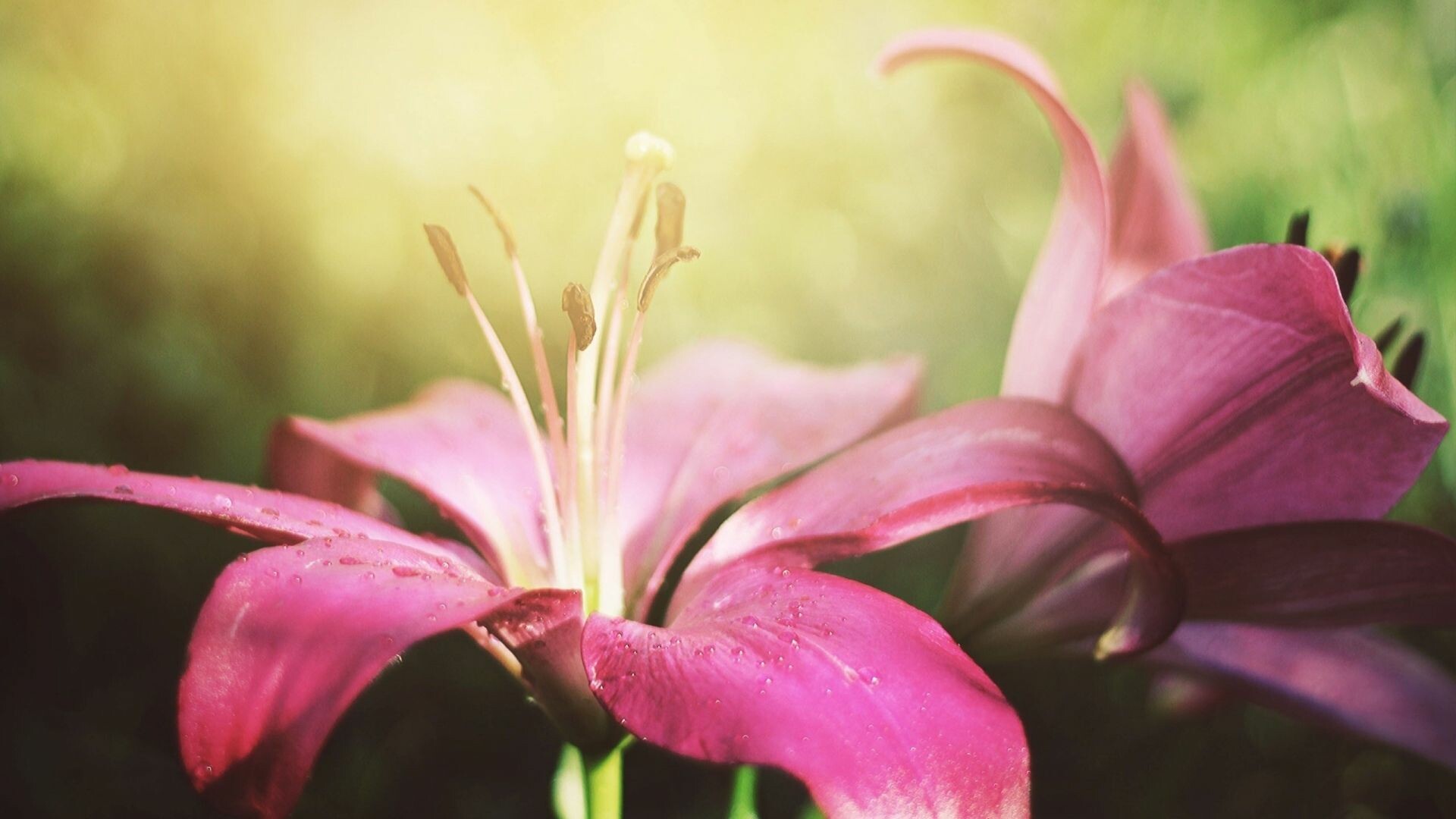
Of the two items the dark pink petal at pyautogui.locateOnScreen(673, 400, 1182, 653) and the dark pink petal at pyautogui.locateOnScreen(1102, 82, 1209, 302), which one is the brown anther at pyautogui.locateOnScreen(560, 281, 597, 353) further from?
the dark pink petal at pyautogui.locateOnScreen(1102, 82, 1209, 302)

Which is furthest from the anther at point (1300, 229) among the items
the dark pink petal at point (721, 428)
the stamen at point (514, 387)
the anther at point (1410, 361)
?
the stamen at point (514, 387)

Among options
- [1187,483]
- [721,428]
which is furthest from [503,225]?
[1187,483]

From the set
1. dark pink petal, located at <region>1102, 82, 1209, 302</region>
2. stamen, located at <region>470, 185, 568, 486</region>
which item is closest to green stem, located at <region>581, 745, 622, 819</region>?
stamen, located at <region>470, 185, 568, 486</region>

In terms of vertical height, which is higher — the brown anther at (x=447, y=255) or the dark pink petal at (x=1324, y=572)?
the brown anther at (x=447, y=255)

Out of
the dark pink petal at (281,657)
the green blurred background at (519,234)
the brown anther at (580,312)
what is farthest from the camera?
the green blurred background at (519,234)

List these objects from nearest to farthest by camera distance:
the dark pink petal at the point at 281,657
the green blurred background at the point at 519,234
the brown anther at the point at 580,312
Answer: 1. the dark pink petal at the point at 281,657
2. the brown anther at the point at 580,312
3. the green blurred background at the point at 519,234

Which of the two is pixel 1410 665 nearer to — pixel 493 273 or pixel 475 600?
pixel 475 600

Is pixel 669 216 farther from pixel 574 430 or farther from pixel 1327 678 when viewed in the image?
pixel 1327 678

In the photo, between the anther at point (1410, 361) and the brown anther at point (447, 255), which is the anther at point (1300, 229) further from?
the brown anther at point (447, 255)

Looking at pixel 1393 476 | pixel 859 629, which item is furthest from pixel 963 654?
pixel 1393 476
